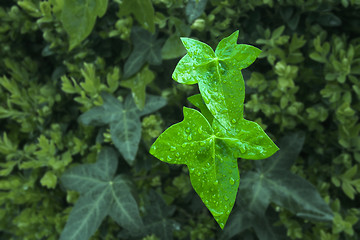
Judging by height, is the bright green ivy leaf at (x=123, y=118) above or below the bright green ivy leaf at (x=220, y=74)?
below

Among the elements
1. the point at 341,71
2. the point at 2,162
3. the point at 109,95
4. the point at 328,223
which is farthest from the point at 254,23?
the point at 2,162

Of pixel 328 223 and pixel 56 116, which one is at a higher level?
pixel 56 116

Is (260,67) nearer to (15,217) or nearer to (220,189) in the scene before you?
(220,189)

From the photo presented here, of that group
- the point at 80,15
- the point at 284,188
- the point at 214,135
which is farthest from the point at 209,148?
the point at 284,188

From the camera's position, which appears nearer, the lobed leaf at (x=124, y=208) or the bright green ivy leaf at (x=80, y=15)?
the bright green ivy leaf at (x=80, y=15)

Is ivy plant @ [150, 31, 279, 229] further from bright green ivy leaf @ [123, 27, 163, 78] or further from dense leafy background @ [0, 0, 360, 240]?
bright green ivy leaf @ [123, 27, 163, 78]

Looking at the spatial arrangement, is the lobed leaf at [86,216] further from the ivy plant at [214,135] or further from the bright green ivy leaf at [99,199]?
the ivy plant at [214,135]

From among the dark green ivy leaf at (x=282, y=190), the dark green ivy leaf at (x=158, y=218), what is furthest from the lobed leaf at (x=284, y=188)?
the dark green ivy leaf at (x=158, y=218)
